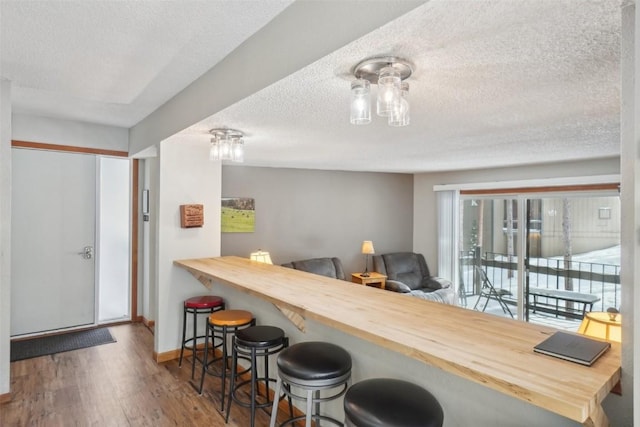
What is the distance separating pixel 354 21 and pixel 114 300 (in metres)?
4.60

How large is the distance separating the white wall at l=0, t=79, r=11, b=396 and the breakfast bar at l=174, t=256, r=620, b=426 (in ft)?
5.92

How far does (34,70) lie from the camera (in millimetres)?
2336

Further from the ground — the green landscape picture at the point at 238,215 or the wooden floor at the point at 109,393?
the green landscape picture at the point at 238,215

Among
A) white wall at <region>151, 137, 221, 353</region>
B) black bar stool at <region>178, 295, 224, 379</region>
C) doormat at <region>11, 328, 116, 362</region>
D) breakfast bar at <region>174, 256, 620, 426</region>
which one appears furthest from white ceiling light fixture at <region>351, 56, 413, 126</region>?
doormat at <region>11, 328, 116, 362</region>

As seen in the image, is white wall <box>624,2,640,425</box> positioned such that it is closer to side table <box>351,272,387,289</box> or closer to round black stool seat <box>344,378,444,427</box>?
round black stool seat <box>344,378,444,427</box>

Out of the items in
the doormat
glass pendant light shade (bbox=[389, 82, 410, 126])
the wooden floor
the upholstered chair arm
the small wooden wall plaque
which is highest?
glass pendant light shade (bbox=[389, 82, 410, 126])

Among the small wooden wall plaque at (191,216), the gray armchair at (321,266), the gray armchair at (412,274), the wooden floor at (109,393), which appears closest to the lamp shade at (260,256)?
the gray armchair at (321,266)

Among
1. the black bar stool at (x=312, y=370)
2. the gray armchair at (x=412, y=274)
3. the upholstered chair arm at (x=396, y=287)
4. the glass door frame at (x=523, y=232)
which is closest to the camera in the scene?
the black bar stool at (x=312, y=370)

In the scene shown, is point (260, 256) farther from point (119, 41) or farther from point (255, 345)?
point (119, 41)

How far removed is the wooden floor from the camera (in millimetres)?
2514

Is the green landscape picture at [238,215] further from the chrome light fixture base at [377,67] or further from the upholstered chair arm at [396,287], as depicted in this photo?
the chrome light fixture base at [377,67]

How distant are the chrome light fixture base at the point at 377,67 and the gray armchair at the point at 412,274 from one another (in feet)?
14.4

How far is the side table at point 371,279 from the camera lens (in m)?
5.66

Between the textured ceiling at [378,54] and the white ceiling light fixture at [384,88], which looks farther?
the white ceiling light fixture at [384,88]
